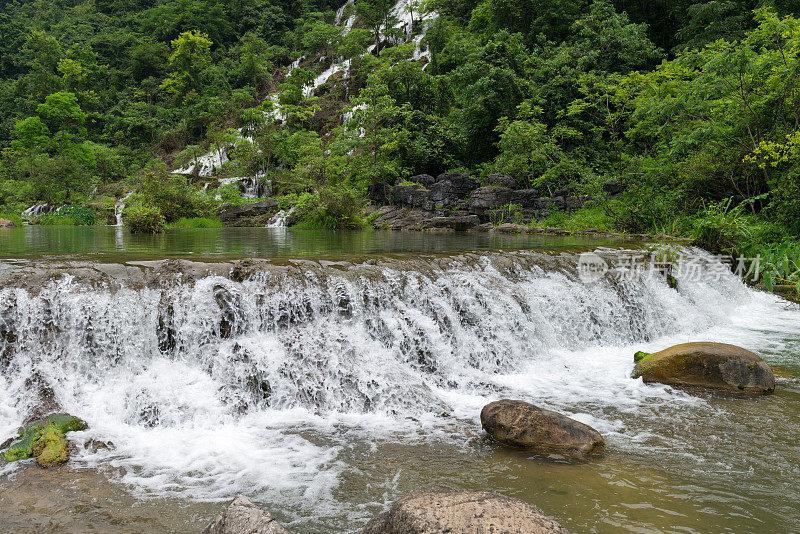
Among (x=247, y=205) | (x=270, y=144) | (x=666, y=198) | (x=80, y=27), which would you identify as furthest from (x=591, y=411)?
(x=80, y=27)

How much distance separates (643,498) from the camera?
302cm

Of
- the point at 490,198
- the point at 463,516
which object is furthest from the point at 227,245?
the point at 490,198

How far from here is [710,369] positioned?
5367 millimetres

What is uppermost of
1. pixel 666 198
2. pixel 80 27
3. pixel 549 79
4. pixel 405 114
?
pixel 80 27

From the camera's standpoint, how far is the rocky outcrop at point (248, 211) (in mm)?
22078

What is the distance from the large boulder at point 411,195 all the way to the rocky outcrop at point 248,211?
7.00 meters

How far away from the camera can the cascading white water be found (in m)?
3.86

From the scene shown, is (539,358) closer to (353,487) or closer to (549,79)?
(353,487)

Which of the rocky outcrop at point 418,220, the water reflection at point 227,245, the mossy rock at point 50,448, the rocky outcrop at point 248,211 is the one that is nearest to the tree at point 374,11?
the rocky outcrop at point 248,211

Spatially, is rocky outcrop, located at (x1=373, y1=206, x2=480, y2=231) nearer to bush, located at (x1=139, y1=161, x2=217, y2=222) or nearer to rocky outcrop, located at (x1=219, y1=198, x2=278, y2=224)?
rocky outcrop, located at (x1=219, y1=198, x2=278, y2=224)

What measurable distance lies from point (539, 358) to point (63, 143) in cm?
4020

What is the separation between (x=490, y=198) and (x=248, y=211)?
1261 centimetres

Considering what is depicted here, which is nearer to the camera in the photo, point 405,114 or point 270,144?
point 405,114

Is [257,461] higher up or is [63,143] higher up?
[63,143]
